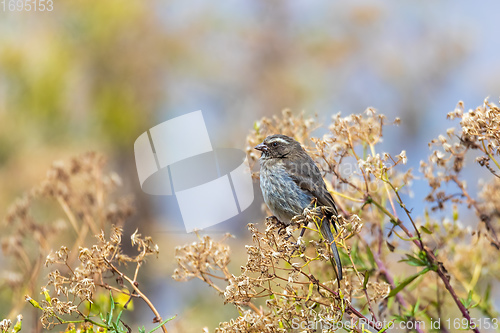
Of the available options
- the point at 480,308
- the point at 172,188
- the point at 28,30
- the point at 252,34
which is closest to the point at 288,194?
the point at 172,188

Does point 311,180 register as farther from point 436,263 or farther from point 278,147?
point 436,263

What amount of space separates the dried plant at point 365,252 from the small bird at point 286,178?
0.20m

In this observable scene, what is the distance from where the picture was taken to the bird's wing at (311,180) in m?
2.94

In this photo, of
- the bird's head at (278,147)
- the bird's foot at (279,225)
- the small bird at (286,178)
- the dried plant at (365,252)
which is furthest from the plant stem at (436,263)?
the bird's head at (278,147)

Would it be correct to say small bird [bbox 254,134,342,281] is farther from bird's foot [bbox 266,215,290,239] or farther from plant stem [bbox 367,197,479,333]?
plant stem [bbox 367,197,479,333]

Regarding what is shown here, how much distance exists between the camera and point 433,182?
267cm

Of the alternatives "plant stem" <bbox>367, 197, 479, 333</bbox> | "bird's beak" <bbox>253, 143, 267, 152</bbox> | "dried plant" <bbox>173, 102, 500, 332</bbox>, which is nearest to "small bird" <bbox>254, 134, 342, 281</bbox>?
"bird's beak" <bbox>253, 143, 267, 152</bbox>

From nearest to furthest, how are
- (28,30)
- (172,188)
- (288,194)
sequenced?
(288,194), (172,188), (28,30)

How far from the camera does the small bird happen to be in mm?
3229

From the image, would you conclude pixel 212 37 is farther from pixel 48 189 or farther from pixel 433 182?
pixel 433 182

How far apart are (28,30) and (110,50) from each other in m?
1.35

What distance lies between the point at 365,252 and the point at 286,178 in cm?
86

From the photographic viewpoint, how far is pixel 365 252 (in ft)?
9.32

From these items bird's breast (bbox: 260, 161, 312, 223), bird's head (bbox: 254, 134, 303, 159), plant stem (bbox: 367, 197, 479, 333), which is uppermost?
bird's head (bbox: 254, 134, 303, 159)
